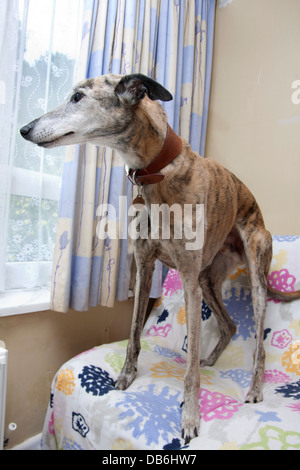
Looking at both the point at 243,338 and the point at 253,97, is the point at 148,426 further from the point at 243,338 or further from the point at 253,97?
the point at 253,97

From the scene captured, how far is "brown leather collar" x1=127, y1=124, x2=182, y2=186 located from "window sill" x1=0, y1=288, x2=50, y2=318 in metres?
0.78

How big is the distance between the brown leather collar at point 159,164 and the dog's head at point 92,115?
160 millimetres

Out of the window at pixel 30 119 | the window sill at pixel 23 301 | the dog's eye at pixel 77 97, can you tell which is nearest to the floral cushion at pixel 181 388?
the window sill at pixel 23 301

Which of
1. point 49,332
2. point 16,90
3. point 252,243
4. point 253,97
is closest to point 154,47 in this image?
point 253,97

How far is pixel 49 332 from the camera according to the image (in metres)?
1.68

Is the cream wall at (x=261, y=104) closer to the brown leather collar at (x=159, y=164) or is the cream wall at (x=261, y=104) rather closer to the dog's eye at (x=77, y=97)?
the brown leather collar at (x=159, y=164)

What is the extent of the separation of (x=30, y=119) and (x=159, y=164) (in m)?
0.73

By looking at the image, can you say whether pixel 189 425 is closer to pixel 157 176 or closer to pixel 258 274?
pixel 258 274

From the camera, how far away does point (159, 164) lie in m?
1.23

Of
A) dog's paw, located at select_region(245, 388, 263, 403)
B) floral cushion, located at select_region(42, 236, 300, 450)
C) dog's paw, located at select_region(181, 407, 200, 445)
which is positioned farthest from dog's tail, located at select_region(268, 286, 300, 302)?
dog's paw, located at select_region(181, 407, 200, 445)

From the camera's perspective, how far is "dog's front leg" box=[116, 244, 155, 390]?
4.53ft

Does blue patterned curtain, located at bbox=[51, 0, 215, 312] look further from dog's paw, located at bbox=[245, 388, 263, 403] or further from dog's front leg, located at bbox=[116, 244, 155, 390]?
dog's paw, located at bbox=[245, 388, 263, 403]

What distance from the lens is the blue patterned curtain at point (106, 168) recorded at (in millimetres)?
1582

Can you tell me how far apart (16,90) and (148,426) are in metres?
1.44
